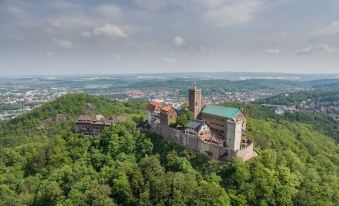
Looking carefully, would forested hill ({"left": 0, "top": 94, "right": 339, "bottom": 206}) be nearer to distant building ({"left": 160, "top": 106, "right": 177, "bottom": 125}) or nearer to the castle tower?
distant building ({"left": 160, "top": 106, "right": 177, "bottom": 125})

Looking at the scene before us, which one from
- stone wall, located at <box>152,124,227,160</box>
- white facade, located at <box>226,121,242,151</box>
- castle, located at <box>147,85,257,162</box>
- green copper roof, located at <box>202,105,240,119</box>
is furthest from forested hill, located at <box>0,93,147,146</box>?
white facade, located at <box>226,121,242,151</box>

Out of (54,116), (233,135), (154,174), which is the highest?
(233,135)

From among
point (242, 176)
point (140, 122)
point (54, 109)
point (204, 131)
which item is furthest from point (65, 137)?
point (54, 109)

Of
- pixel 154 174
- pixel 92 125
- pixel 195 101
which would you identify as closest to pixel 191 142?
pixel 195 101

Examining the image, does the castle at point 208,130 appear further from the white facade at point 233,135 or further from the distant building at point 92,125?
the distant building at point 92,125

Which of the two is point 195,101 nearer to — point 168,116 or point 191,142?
point 168,116

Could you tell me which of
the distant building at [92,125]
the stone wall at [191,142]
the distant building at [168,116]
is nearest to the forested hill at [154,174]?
the stone wall at [191,142]

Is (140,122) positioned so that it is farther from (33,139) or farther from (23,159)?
(33,139)
